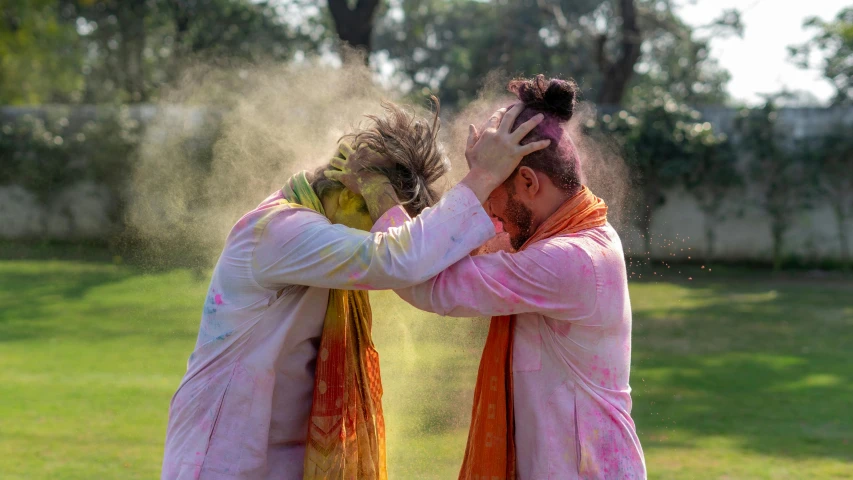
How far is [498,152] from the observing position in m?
2.85

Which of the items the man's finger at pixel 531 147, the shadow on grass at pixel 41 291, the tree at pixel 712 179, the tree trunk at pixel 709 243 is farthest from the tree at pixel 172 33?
the man's finger at pixel 531 147

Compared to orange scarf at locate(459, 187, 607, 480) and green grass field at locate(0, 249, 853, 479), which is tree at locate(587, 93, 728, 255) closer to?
green grass field at locate(0, 249, 853, 479)

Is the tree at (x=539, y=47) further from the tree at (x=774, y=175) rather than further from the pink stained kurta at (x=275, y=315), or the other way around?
the pink stained kurta at (x=275, y=315)

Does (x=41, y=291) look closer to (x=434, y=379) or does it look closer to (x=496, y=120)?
(x=434, y=379)

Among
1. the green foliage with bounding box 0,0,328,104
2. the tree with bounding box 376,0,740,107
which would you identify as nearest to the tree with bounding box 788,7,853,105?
the tree with bounding box 376,0,740,107

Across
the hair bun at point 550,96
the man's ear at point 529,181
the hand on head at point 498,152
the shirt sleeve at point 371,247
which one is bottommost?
the shirt sleeve at point 371,247

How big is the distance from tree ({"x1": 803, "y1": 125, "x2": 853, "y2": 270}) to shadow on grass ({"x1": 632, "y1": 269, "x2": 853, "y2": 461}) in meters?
2.78

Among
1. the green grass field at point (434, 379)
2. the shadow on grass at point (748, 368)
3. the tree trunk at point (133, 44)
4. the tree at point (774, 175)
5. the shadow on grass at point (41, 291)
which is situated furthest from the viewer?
the tree trunk at point (133, 44)

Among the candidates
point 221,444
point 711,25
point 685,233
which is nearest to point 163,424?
point 221,444

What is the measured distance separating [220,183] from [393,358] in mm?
1302

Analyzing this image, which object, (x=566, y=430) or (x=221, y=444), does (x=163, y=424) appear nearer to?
(x=221, y=444)

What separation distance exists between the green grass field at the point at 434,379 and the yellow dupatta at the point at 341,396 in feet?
2.45

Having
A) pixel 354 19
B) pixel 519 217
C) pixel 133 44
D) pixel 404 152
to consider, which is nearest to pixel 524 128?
pixel 519 217

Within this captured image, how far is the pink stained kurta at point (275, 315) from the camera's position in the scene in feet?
9.05
